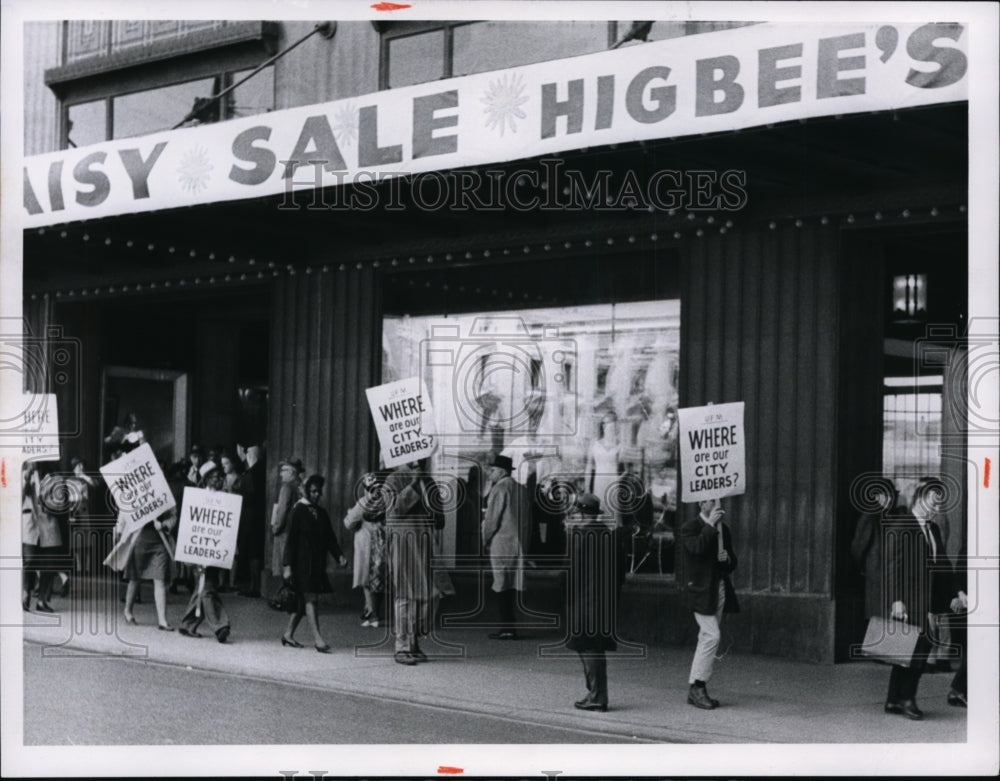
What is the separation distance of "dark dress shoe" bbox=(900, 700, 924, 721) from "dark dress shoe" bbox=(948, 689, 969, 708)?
42 centimetres

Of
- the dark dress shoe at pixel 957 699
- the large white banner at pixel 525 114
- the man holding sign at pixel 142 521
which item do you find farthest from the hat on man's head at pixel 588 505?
the man holding sign at pixel 142 521

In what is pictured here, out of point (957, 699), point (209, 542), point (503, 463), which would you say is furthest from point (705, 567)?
point (209, 542)

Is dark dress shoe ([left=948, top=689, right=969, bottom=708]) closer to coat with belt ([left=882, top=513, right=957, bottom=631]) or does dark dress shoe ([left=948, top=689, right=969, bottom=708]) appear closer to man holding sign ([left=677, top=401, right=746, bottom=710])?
coat with belt ([left=882, top=513, right=957, bottom=631])

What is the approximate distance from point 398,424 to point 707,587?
4.02m

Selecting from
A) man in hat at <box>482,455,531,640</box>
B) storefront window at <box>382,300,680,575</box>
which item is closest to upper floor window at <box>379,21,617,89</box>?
storefront window at <box>382,300,680,575</box>

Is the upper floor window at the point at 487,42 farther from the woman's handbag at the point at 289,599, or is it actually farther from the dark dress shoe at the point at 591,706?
the dark dress shoe at the point at 591,706

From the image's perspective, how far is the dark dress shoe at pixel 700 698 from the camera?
36.6 feet

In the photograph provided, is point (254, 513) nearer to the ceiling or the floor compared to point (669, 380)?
nearer to the floor

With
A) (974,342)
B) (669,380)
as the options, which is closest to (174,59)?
(669,380)

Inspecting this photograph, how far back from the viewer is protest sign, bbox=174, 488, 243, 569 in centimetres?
1434

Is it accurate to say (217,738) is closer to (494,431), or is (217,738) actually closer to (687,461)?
(687,461)

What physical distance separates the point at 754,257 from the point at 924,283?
1.67m

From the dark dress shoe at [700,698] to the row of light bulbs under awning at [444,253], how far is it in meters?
4.70

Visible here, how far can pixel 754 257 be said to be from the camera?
13906 millimetres
